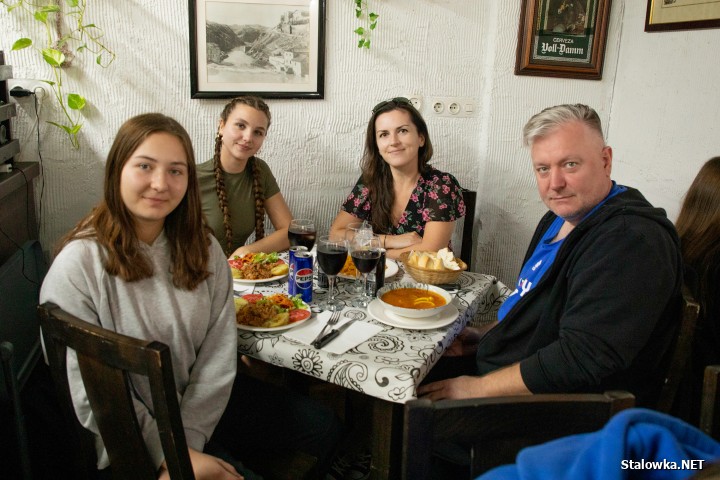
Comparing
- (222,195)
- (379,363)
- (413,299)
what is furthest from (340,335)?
(222,195)

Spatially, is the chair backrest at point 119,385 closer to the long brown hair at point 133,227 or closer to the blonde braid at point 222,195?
the long brown hair at point 133,227

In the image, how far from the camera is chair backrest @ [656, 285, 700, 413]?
1.16 m

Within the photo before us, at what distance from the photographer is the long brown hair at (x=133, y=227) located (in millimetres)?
1147

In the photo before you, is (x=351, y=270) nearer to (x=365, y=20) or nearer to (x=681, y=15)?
(x=365, y=20)

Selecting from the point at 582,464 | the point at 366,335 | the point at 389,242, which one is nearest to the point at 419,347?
the point at 366,335

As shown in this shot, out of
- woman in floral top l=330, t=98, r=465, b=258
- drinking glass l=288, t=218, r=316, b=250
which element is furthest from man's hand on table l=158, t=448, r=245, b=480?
woman in floral top l=330, t=98, r=465, b=258

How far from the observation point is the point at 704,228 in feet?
5.29

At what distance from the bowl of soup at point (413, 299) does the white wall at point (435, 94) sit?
131 cm

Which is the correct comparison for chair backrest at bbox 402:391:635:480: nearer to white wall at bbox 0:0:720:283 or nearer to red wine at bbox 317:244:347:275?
red wine at bbox 317:244:347:275

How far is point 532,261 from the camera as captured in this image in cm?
159

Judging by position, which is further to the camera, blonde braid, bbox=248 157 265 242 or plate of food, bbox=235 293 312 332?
blonde braid, bbox=248 157 265 242

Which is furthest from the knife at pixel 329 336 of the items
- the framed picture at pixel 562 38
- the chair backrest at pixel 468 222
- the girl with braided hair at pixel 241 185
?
the framed picture at pixel 562 38

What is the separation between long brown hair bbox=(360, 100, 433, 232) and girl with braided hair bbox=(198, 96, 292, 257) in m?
0.37

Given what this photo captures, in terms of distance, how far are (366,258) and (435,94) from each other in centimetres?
157
